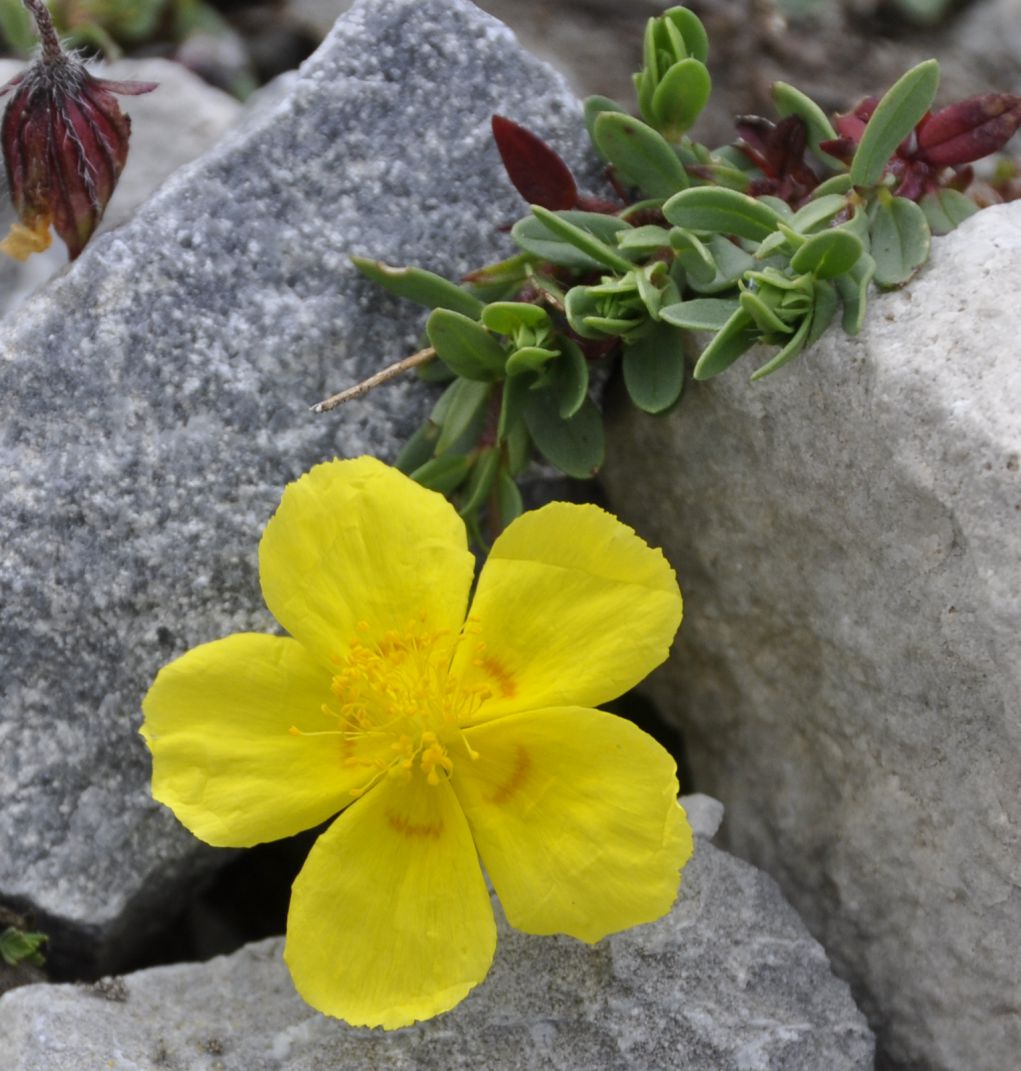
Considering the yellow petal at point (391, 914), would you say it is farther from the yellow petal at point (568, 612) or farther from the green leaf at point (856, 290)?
the green leaf at point (856, 290)

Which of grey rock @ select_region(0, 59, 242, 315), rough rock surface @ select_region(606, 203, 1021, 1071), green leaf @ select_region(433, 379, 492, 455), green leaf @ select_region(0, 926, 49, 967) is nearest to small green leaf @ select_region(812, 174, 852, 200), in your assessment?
rough rock surface @ select_region(606, 203, 1021, 1071)

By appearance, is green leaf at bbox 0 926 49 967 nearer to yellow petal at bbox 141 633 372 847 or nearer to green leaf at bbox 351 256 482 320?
yellow petal at bbox 141 633 372 847

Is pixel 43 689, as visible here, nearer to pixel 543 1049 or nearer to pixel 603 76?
pixel 543 1049

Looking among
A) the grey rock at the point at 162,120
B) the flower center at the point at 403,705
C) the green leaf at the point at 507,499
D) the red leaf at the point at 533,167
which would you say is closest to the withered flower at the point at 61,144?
the grey rock at the point at 162,120

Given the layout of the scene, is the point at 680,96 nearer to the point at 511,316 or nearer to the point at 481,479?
the point at 511,316

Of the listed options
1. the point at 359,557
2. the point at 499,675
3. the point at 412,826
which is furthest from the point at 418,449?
the point at 412,826
